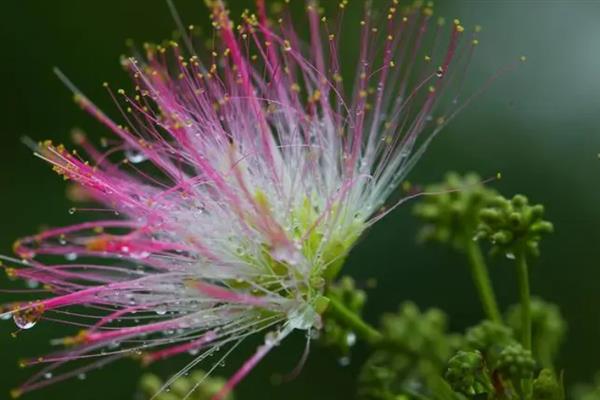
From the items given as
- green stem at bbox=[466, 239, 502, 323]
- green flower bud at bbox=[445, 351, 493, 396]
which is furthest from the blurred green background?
green flower bud at bbox=[445, 351, 493, 396]

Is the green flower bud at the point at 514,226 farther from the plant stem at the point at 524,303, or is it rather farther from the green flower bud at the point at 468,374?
the green flower bud at the point at 468,374

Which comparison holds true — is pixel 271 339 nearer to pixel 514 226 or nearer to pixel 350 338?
pixel 350 338

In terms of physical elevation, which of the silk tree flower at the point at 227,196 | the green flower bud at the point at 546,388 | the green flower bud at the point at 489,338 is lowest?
the green flower bud at the point at 546,388

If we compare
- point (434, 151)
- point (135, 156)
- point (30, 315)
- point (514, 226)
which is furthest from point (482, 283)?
point (434, 151)

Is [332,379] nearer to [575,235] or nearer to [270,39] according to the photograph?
[575,235]

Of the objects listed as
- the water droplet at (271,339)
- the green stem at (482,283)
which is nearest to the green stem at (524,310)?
the green stem at (482,283)

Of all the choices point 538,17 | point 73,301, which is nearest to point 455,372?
point 73,301
